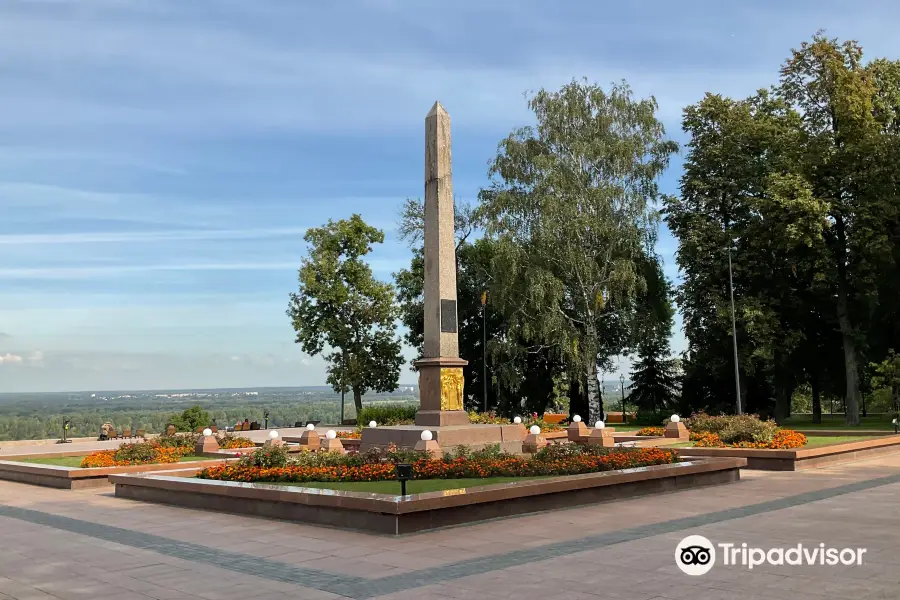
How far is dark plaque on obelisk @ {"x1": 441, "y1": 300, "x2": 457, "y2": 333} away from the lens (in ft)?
58.4

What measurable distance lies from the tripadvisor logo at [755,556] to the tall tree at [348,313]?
1347 inches

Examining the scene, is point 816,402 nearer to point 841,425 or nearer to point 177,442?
point 841,425

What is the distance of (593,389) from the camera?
114 feet

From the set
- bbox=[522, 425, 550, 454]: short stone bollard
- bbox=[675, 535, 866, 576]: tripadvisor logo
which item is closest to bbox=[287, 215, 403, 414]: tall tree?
bbox=[522, 425, 550, 454]: short stone bollard

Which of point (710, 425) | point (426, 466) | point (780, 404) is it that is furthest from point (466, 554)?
point (780, 404)

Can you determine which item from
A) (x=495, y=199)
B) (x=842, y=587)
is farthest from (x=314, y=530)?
(x=495, y=199)

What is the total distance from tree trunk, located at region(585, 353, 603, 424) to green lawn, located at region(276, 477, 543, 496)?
882 inches

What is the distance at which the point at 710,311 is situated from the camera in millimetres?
37406

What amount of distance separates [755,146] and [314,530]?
1351 inches

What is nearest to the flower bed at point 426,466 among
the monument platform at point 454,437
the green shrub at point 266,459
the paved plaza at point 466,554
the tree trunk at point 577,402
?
the green shrub at point 266,459

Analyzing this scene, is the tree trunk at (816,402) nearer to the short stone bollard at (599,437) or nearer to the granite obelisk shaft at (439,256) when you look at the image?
the short stone bollard at (599,437)

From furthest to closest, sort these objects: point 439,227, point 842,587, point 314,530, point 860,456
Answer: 1. point 860,456
2. point 439,227
3. point 314,530
4. point 842,587

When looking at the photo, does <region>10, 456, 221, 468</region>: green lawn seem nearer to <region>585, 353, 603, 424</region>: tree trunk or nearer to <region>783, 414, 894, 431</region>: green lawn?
<region>585, 353, 603, 424</region>: tree trunk

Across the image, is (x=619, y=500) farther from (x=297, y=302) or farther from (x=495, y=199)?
(x=297, y=302)
